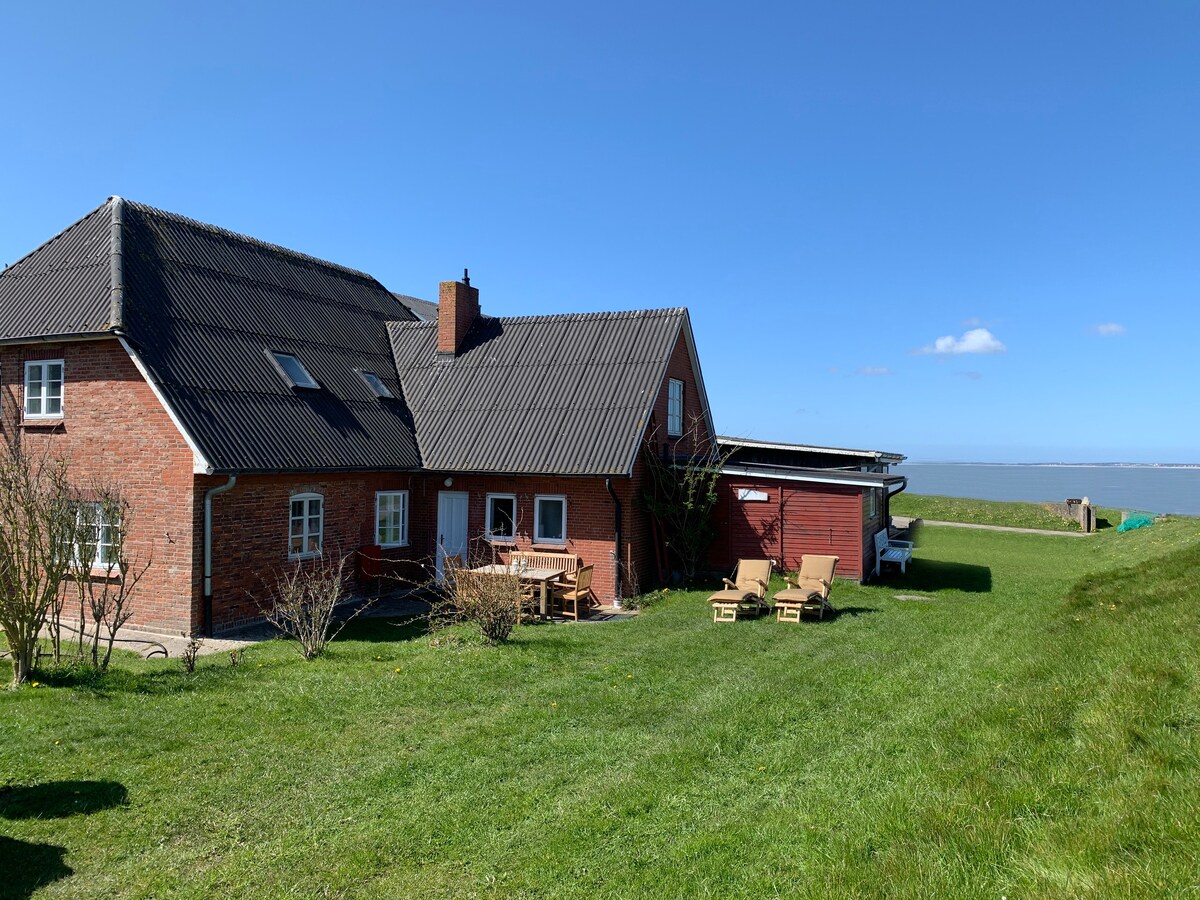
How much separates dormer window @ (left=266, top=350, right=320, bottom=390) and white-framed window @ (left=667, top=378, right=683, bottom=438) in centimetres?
829

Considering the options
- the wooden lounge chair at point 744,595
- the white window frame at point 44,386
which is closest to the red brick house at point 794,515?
the wooden lounge chair at point 744,595

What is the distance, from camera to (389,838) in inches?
222

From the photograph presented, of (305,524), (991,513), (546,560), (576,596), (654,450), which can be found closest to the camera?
(305,524)

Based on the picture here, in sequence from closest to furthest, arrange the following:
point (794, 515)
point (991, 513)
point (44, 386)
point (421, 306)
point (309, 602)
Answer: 1. point (309, 602)
2. point (44, 386)
3. point (794, 515)
4. point (421, 306)
5. point (991, 513)

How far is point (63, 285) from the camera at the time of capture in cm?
1503

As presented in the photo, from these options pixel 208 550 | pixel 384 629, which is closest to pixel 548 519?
pixel 384 629

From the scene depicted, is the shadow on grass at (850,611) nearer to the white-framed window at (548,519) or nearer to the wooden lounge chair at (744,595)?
the wooden lounge chair at (744,595)

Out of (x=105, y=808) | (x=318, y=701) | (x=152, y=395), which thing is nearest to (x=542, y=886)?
(x=105, y=808)

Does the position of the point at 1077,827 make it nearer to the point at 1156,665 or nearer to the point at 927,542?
the point at 1156,665

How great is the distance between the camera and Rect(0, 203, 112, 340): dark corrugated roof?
46.1 ft

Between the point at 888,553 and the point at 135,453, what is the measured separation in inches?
684

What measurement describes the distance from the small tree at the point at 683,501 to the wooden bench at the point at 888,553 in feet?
16.2

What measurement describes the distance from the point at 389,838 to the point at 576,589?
390 inches

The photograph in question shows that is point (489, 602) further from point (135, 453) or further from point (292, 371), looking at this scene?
point (292, 371)
